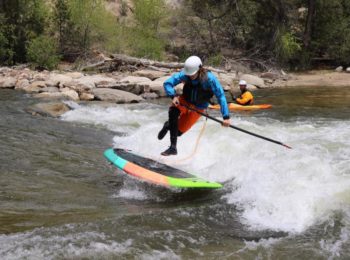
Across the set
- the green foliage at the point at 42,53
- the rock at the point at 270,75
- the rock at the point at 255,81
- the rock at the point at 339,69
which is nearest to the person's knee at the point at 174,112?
the rock at the point at 255,81

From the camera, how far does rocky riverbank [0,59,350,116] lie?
15438 millimetres

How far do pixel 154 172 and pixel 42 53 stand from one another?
18023 millimetres

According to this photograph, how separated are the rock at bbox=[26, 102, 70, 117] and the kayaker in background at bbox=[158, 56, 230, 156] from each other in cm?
583

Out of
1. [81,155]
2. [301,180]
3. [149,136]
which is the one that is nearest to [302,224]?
[301,180]

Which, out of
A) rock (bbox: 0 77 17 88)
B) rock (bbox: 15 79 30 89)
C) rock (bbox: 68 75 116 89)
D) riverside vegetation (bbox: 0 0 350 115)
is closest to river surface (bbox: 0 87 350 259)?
rock (bbox: 68 75 116 89)

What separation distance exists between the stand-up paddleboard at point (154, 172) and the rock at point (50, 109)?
5.65m

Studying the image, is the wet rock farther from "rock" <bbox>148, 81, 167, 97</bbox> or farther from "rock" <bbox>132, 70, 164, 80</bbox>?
"rock" <bbox>148, 81, 167, 97</bbox>

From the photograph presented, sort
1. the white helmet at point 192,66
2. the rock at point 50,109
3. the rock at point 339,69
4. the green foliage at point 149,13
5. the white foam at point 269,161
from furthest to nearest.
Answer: the green foliage at point 149,13
the rock at point 339,69
the rock at point 50,109
the white helmet at point 192,66
the white foam at point 269,161

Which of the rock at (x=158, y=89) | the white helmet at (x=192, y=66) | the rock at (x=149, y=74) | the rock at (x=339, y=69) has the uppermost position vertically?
the white helmet at (x=192, y=66)

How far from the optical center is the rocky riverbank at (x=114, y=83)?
1544cm

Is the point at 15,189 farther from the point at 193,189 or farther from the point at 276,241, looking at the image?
the point at 276,241

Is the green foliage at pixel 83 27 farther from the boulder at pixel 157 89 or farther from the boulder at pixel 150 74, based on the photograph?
the boulder at pixel 157 89

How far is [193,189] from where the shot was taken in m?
5.91

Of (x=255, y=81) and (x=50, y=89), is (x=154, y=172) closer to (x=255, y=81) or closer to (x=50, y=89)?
(x=50, y=89)
